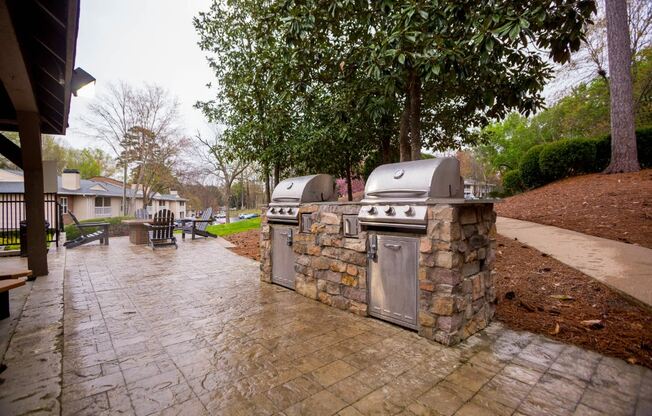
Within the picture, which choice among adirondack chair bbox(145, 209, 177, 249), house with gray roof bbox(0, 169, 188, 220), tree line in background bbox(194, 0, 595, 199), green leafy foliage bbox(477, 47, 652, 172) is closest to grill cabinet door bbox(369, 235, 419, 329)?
tree line in background bbox(194, 0, 595, 199)

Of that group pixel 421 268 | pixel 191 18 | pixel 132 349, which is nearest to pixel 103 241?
pixel 191 18

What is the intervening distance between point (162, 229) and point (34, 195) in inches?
126

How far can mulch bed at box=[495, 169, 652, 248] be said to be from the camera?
4.71 meters

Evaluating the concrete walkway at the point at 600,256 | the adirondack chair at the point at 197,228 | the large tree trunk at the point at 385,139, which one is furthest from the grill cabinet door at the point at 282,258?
the adirondack chair at the point at 197,228

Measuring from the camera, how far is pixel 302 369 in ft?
6.51

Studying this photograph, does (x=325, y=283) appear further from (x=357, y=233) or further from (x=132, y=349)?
(x=132, y=349)

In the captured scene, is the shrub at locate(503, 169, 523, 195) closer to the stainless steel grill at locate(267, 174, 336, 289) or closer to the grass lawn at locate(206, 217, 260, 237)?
the stainless steel grill at locate(267, 174, 336, 289)

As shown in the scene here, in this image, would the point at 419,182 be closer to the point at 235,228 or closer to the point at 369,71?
the point at 369,71

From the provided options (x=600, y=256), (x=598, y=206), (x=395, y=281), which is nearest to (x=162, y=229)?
(x=395, y=281)

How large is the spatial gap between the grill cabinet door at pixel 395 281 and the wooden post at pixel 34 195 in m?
4.83

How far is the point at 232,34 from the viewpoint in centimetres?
635

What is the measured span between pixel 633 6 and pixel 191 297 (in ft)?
55.6

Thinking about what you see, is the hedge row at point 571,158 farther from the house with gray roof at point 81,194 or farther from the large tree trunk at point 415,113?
the house with gray roof at point 81,194

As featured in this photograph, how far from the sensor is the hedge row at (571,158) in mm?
7673
